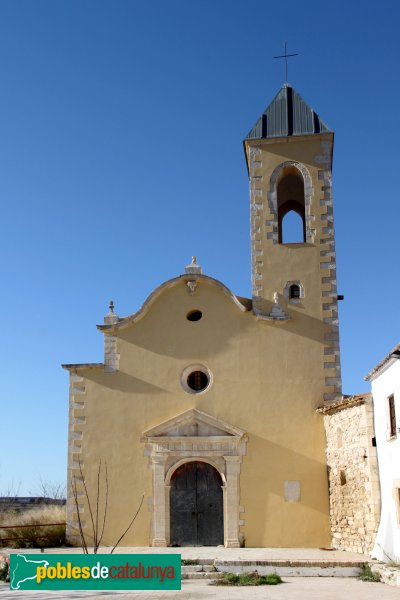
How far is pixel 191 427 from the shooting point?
55.5 ft

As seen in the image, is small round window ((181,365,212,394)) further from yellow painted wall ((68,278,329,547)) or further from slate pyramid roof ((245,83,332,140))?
slate pyramid roof ((245,83,332,140))

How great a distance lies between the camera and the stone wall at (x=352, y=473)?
45.9ft

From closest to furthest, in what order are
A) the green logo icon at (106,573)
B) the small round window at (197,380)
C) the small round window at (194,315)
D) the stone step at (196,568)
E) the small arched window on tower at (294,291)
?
the green logo icon at (106,573) < the stone step at (196,568) < the small round window at (197,380) < the small round window at (194,315) < the small arched window on tower at (294,291)

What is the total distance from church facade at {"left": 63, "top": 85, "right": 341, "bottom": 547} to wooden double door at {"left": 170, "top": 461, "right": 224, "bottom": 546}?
0.9 inches

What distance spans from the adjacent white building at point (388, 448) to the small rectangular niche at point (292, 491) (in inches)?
121

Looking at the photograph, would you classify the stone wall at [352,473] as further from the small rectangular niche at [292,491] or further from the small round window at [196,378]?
the small round window at [196,378]

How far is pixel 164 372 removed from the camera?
17500 mm

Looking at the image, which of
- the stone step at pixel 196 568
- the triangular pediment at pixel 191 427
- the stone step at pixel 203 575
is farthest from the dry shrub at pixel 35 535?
the stone step at pixel 203 575

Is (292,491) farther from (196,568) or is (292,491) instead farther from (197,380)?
(196,568)

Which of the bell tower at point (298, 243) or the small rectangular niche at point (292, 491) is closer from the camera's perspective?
the small rectangular niche at point (292, 491)

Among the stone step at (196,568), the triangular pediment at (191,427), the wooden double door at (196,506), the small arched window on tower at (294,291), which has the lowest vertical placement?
the stone step at (196,568)

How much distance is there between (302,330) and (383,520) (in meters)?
5.49

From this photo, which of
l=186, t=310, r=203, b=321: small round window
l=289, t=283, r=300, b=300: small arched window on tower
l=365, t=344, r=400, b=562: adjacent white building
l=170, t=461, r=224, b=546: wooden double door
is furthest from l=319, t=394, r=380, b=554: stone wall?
l=186, t=310, r=203, b=321: small round window

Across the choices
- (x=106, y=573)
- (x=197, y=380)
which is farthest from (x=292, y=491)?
(x=106, y=573)
